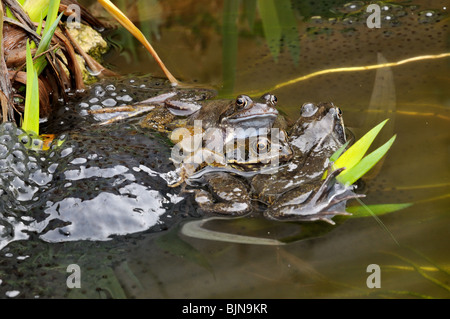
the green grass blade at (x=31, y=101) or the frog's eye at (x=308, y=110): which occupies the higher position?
the green grass blade at (x=31, y=101)

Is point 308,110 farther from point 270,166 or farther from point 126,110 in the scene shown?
point 126,110

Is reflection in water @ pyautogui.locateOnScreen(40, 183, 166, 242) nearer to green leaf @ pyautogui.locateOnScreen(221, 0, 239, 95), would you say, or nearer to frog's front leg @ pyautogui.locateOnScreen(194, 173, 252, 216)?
frog's front leg @ pyautogui.locateOnScreen(194, 173, 252, 216)

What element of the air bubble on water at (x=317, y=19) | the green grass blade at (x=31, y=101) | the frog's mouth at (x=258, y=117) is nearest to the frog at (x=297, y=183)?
the frog's mouth at (x=258, y=117)

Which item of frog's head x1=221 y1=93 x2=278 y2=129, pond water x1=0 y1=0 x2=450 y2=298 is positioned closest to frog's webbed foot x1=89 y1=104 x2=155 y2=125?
pond water x1=0 y1=0 x2=450 y2=298

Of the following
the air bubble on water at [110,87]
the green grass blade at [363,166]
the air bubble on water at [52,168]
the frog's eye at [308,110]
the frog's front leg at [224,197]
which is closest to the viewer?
the green grass blade at [363,166]

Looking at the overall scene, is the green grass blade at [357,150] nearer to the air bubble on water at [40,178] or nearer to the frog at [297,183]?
the frog at [297,183]
